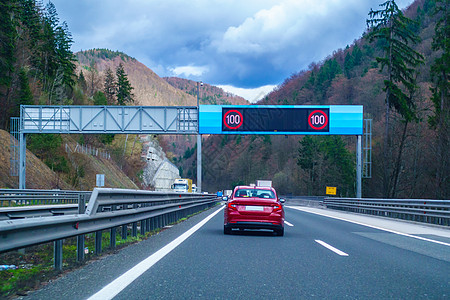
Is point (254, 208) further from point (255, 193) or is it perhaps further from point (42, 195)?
point (42, 195)

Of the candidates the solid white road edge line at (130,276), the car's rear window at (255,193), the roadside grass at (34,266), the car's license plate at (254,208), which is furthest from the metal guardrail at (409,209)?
the solid white road edge line at (130,276)

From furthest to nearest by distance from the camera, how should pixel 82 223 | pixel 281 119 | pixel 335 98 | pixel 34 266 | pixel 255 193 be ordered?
1. pixel 335 98
2. pixel 281 119
3. pixel 255 193
4. pixel 34 266
5. pixel 82 223

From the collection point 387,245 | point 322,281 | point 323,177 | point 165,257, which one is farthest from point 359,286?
point 323,177

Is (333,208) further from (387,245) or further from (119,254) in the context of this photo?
(119,254)

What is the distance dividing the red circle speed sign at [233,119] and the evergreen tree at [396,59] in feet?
40.7

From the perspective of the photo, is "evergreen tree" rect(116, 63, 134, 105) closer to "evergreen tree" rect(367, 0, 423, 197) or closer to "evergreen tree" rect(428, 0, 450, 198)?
"evergreen tree" rect(367, 0, 423, 197)

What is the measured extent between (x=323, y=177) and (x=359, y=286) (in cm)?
7817

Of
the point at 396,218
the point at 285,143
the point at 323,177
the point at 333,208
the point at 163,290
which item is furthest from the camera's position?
the point at 285,143

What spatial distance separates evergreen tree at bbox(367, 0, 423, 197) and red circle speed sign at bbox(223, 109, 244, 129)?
12.4 metres

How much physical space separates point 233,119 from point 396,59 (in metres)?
14.8

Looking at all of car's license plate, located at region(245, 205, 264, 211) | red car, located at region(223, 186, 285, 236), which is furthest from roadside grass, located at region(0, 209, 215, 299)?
car's license plate, located at region(245, 205, 264, 211)

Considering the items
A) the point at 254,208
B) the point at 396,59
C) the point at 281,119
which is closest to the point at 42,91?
the point at 281,119

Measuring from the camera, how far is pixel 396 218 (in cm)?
2039

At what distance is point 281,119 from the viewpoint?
38.1 metres
